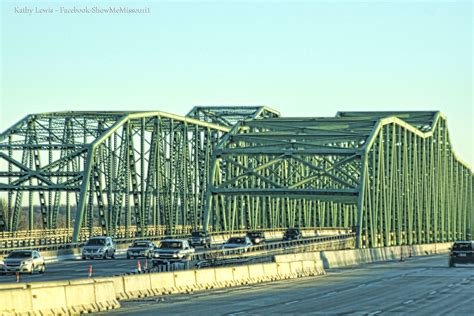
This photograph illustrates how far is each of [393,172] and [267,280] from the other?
6114cm

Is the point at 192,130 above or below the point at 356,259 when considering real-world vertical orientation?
above

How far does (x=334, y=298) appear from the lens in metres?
40.2

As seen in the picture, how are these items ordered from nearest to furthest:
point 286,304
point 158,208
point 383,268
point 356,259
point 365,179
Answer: point 286,304 < point 383,268 < point 356,259 < point 365,179 < point 158,208

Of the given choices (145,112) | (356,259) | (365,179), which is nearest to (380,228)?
(365,179)

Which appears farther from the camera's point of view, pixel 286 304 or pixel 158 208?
pixel 158 208

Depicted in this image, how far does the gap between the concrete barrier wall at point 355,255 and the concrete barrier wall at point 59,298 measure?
80.7 ft

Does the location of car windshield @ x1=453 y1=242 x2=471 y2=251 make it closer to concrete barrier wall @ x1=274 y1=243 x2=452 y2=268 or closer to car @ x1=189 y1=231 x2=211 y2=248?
concrete barrier wall @ x1=274 y1=243 x2=452 y2=268

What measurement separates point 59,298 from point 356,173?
3989 inches

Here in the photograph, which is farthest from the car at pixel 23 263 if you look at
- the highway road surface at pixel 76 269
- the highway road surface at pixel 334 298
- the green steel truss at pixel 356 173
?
the green steel truss at pixel 356 173

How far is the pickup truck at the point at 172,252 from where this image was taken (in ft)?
214

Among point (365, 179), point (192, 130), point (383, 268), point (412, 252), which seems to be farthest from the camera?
point (192, 130)

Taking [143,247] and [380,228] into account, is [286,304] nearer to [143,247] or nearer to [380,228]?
[143,247]

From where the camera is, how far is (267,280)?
53.0 meters

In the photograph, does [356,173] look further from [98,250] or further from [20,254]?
[20,254]
